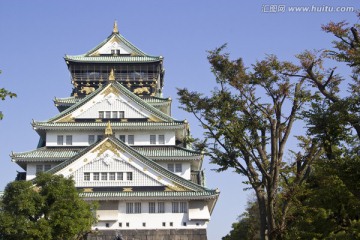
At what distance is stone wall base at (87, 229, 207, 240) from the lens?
44406 millimetres

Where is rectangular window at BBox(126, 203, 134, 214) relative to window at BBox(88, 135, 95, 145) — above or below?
below

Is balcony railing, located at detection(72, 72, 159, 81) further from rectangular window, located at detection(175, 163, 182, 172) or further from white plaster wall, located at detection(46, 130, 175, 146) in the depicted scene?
rectangular window, located at detection(175, 163, 182, 172)

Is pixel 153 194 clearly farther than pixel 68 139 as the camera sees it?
No

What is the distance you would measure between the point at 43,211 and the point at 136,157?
13.2 m

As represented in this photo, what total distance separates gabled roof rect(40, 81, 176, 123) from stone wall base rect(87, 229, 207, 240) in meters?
9.89

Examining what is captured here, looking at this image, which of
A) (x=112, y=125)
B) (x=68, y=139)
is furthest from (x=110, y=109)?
(x=68, y=139)

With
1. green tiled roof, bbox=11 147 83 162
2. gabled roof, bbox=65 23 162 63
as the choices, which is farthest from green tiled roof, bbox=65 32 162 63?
green tiled roof, bbox=11 147 83 162

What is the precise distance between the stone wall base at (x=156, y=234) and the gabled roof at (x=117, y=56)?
18938mm

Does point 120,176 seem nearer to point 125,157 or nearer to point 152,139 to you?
point 125,157

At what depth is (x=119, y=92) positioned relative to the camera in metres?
51.9

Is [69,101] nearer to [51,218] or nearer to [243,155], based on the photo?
[51,218]

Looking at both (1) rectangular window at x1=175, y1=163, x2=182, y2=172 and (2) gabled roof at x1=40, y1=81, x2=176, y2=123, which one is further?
(2) gabled roof at x1=40, y1=81, x2=176, y2=123

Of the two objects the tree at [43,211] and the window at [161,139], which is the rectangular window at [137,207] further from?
the tree at [43,211]

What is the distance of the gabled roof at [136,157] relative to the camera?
45094 millimetres
